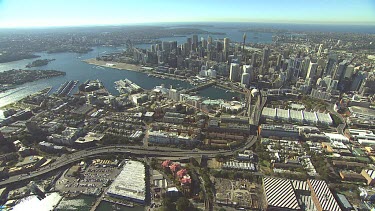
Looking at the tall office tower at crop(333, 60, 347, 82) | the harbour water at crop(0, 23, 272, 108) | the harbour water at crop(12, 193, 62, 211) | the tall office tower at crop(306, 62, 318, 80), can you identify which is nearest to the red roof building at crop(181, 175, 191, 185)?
the harbour water at crop(12, 193, 62, 211)

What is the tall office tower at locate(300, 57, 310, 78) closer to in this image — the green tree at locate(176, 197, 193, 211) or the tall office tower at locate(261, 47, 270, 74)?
the tall office tower at locate(261, 47, 270, 74)

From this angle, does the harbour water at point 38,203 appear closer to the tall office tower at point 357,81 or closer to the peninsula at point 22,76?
the peninsula at point 22,76

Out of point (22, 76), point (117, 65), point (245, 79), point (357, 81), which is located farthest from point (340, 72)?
point (22, 76)

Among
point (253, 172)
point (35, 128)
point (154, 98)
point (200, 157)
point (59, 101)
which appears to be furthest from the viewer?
point (154, 98)

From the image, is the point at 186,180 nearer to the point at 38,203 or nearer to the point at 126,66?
the point at 38,203

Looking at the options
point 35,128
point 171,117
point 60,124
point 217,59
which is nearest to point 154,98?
point 171,117

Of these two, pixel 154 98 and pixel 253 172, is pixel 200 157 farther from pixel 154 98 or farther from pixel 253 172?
pixel 154 98

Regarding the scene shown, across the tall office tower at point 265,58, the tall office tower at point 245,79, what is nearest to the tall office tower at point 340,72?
the tall office tower at point 265,58
